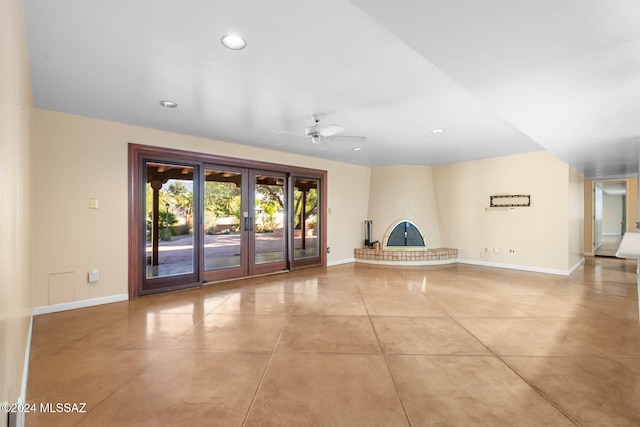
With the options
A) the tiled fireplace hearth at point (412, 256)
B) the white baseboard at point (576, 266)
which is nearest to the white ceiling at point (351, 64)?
the white baseboard at point (576, 266)

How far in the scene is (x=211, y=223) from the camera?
5.12 metres

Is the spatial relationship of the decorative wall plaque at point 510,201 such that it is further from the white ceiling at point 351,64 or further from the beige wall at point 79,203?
the beige wall at point 79,203

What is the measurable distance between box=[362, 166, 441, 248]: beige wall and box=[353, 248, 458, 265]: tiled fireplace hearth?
434 millimetres

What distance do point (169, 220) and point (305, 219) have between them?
2840mm

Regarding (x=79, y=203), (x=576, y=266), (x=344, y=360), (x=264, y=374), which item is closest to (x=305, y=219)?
(x=79, y=203)

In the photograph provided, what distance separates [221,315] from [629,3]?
4028 millimetres

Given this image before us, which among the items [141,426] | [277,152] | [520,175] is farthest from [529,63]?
[520,175]

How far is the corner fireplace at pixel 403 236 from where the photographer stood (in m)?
7.45

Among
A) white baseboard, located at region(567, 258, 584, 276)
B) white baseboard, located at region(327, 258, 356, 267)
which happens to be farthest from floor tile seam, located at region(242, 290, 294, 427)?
white baseboard, located at region(567, 258, 584, 276)

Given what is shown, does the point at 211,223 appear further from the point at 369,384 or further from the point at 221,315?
the point at 369,384

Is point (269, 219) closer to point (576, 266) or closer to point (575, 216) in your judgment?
point (575, 216)

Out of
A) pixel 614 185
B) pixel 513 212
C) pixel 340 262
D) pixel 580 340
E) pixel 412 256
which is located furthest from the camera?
pixel 614 185

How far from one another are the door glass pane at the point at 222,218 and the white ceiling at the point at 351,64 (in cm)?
119

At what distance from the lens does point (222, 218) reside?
17.2ft
